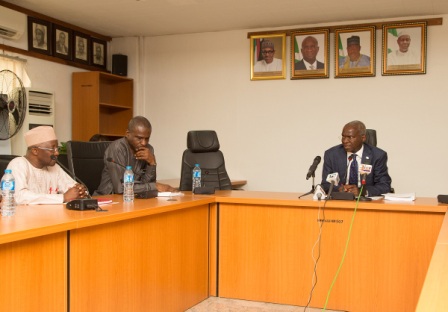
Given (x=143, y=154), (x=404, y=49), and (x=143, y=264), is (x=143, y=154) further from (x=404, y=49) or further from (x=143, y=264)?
(x=404, y=49)

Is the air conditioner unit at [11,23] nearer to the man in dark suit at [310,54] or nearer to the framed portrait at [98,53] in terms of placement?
the framed portrait at [98,53]

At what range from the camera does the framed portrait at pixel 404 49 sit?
17.9 ft

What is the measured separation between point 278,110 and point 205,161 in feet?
6.78

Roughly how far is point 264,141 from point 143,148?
273 centimetres

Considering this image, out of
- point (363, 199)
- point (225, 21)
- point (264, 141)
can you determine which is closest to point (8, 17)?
point (225, 21)

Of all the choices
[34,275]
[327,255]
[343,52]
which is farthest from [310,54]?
[34,275]

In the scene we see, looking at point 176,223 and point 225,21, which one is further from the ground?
point 225,21

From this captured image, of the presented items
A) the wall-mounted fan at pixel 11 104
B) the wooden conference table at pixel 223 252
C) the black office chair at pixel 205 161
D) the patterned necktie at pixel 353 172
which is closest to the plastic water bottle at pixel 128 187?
the wooden conference table at pixel 223 252

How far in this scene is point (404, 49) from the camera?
218 inches

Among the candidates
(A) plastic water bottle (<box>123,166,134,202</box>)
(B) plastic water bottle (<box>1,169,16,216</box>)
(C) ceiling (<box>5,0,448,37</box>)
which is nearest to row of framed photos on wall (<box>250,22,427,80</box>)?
(C) ceiling (<box>5,0,448,37</box>)

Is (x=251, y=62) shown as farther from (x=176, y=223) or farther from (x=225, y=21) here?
(x=176, y=223)

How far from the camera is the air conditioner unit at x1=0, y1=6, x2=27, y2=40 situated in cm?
510

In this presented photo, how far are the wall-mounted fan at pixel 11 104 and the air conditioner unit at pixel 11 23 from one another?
15.6 inches

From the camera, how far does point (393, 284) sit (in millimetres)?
3105
